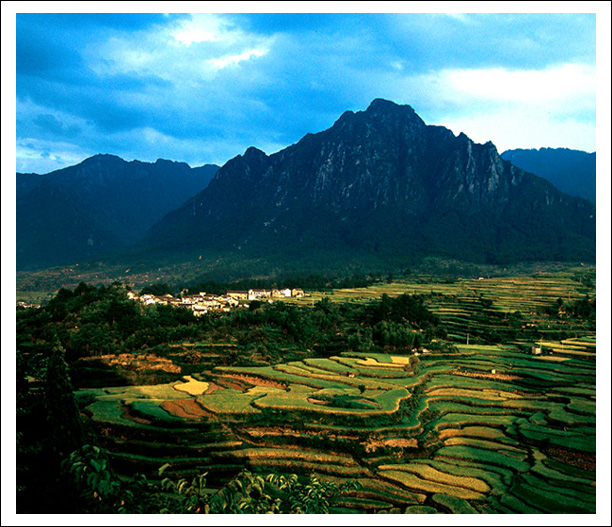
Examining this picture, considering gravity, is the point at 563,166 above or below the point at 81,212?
above

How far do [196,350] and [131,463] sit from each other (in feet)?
42.0

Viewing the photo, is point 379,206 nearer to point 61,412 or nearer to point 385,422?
point 385,422

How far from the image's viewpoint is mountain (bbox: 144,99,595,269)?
3971 inches

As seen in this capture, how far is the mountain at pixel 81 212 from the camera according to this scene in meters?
122

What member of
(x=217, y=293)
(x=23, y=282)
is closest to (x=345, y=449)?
(x=217, y=293)

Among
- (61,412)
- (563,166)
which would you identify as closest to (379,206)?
(563,166)

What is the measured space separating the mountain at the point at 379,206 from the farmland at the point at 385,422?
224ft

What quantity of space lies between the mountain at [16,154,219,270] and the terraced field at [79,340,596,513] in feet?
346

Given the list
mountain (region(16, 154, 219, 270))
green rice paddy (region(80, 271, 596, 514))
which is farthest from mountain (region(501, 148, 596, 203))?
mountain (region(16, 154, 219, 270))

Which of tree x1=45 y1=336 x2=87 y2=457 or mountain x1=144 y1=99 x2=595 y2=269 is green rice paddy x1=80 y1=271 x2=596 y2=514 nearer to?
tree x1=45 y1=336 x2=87 y2=457

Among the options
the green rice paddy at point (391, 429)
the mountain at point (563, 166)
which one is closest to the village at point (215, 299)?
the green rice paddy at point (391, 429)

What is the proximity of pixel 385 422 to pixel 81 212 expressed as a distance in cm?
14979

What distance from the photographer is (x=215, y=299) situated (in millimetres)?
48000

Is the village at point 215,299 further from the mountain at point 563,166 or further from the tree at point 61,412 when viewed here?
the mountain at point 563,166
